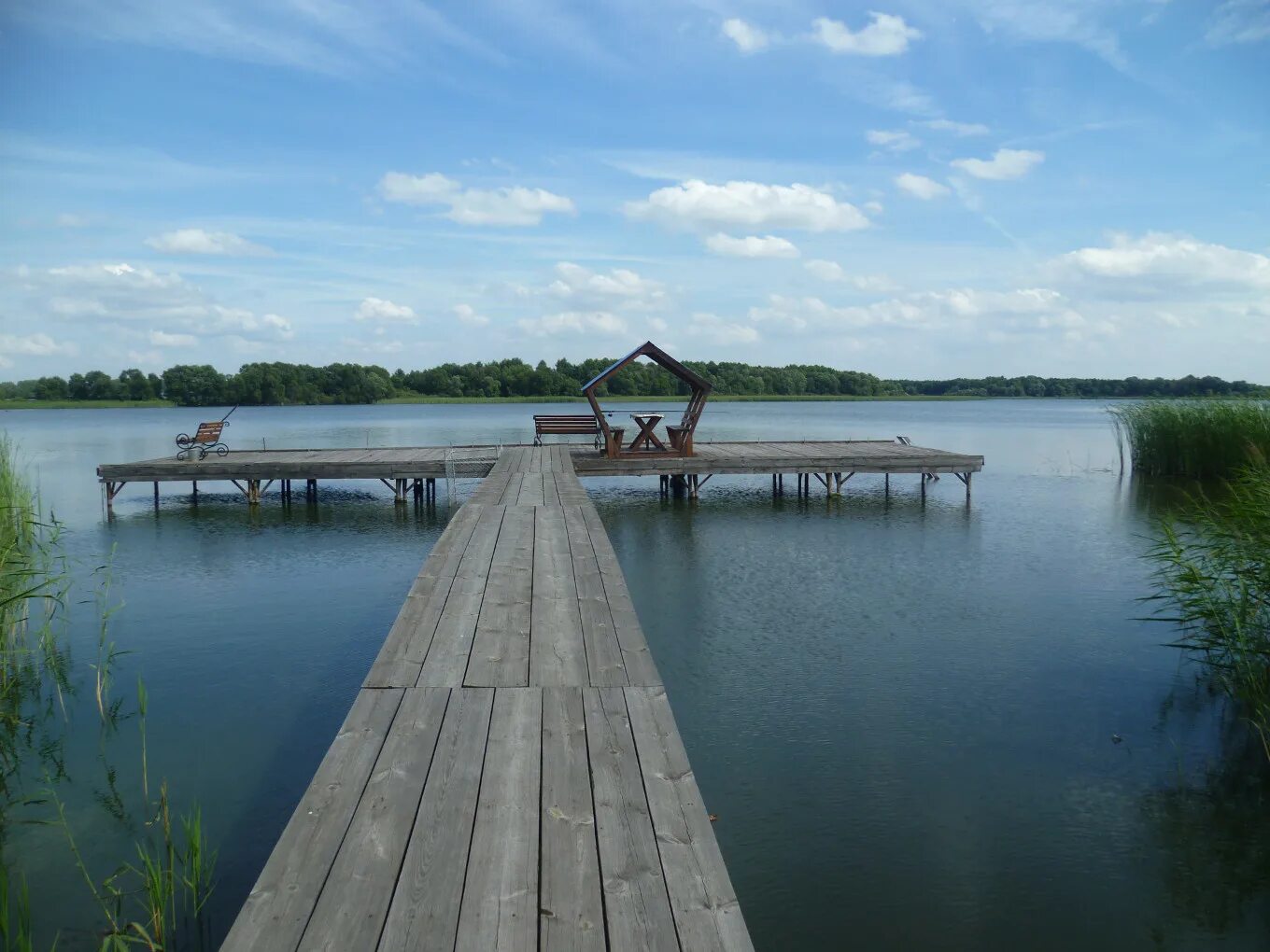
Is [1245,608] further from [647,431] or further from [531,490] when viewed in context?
[647,431]

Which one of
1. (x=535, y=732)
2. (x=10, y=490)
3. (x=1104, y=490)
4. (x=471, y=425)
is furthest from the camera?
(x=471, y=425)

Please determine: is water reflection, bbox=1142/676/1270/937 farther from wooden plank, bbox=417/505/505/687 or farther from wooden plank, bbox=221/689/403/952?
wooden plank, bbox=221/689/403/952

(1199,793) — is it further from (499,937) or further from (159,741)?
(159,741)

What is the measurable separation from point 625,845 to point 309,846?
101 cm

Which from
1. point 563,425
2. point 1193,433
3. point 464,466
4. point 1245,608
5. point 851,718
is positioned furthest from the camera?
point 563,425

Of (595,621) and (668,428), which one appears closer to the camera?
(595,621)

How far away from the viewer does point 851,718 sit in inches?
267

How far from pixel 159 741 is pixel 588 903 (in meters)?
4.87

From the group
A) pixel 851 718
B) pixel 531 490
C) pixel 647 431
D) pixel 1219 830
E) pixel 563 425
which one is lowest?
pixel 1219 830

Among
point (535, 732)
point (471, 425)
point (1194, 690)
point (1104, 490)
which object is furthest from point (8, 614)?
point (471, 425)

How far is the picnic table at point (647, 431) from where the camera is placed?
17.9 metres

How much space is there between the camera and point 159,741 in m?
6.48

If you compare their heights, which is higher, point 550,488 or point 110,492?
point 550,488

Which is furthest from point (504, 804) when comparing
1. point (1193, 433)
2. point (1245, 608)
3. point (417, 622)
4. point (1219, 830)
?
point (1193, 433)
